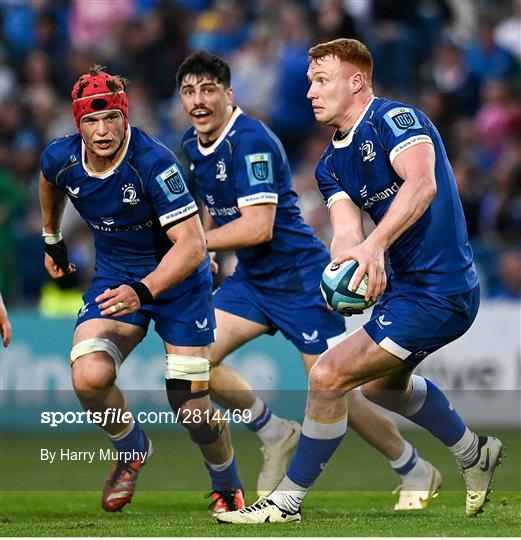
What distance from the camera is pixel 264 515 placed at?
7.07 metres

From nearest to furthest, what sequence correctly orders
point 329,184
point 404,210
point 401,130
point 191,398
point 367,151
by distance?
point 404,210 → point 401,130 → point 367,151 → point 329,184 → point 191,398

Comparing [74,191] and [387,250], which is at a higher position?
[74,191]

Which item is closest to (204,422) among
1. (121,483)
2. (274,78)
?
(121,483)

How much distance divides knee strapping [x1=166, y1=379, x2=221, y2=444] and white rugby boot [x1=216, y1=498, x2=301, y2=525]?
0.84 m

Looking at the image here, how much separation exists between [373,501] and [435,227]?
8.22 feet

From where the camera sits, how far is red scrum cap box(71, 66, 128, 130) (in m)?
7.57

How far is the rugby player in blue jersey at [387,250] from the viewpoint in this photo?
689 cm

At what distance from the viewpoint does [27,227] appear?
49.7ft

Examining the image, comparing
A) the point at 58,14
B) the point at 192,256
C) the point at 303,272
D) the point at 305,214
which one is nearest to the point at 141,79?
the point at 58,14

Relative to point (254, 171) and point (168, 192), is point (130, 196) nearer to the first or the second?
point (168, 192)

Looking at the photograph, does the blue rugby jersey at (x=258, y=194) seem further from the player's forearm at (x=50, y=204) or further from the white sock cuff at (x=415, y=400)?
the white sock cuff at (x=415, y=400)

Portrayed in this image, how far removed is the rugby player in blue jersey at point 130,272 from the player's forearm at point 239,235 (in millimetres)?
311

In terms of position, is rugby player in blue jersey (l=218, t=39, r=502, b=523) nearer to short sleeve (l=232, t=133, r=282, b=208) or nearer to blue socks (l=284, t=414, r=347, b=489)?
blue socks (l=284, t=414, r=347, b=489)

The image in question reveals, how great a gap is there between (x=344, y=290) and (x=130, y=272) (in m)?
1.88
